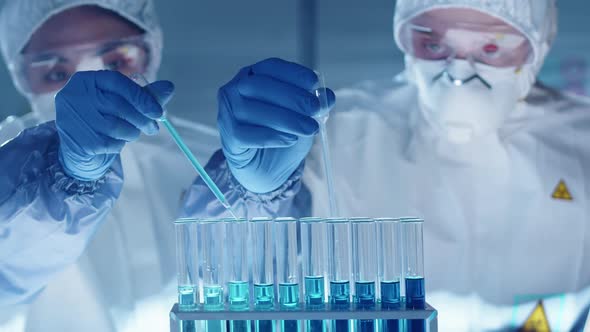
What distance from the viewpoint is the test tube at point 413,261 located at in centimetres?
117

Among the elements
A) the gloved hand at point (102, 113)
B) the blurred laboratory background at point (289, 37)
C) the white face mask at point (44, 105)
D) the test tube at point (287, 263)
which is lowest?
the test tube at point (287, 263)

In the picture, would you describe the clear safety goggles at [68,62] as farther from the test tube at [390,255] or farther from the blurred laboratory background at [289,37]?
the test tube at [390,255]

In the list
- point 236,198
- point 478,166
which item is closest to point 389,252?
point 236,198

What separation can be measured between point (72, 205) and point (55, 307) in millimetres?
415

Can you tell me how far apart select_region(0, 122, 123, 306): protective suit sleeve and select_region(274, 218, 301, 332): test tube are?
0.54 m

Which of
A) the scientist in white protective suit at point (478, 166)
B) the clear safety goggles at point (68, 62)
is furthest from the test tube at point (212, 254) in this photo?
the clear safety goggles at point (68, 62)

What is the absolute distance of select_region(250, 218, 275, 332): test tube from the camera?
118 cm

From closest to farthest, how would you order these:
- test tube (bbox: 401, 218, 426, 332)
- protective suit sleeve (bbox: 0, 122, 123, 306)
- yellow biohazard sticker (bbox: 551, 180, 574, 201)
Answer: test tube (bbox: 401, 218, 426, 332), protective suit sleeve (bbox: 0, 122, 123, 306), yellow biohazard sticker (bbox: 551, 180, 574, 201)

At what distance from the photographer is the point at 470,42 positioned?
1.90 m

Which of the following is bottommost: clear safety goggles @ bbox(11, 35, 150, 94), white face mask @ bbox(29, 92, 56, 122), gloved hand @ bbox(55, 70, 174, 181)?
gloved hand @ bbox(55, 70, 174, 181)

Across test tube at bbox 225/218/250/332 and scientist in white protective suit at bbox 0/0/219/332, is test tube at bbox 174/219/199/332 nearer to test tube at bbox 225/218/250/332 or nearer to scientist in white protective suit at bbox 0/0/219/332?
test tube at bbox 225/218/250/332

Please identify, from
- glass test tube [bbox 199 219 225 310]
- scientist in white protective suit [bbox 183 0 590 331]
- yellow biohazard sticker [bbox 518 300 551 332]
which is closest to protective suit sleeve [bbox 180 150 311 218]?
scientist in white protective suit [bbox 183 0 590 331]

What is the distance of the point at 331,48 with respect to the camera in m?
2.75

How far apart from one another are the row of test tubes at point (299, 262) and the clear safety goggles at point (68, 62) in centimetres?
85
